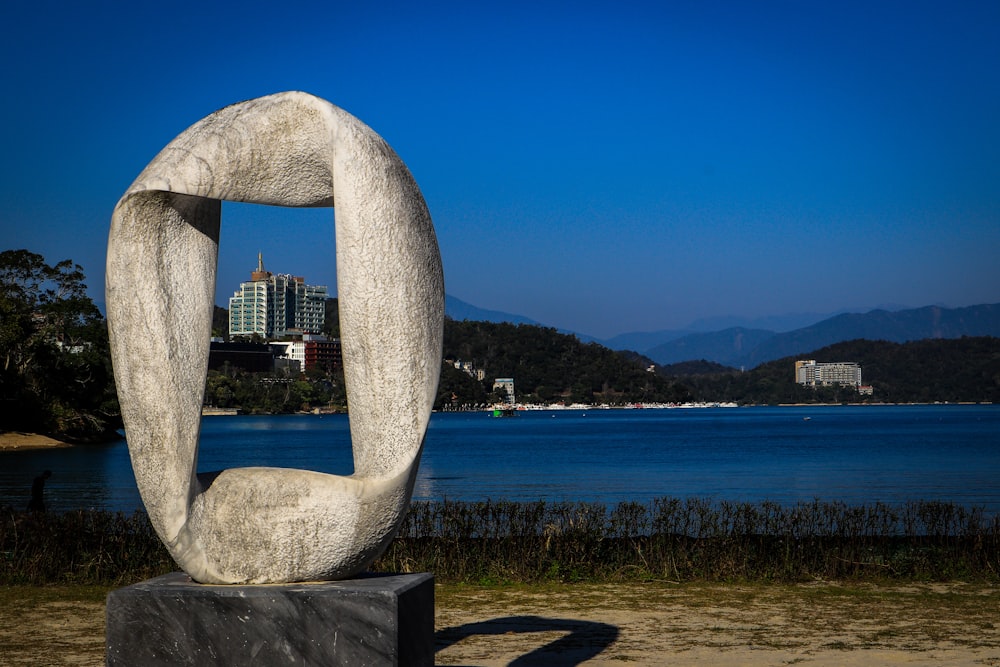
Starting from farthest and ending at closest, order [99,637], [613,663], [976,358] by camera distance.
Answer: [976,358], [99,637], [613,663]

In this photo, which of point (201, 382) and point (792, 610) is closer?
point (201, 382)

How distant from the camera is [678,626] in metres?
11.3

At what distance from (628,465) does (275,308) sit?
11924cm

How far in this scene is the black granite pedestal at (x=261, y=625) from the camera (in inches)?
260

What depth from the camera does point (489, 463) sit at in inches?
2216

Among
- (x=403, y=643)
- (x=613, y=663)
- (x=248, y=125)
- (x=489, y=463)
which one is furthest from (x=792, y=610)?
(x=489, y=463)

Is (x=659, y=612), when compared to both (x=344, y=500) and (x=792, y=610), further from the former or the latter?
(x=344, y=500)

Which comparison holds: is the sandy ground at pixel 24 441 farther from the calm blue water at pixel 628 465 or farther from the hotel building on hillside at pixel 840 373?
the hotel building on hillside at pixel 840 373

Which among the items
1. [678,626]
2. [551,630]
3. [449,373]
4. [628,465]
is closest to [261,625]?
[551,630]

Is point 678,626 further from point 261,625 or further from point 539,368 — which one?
point 539,368

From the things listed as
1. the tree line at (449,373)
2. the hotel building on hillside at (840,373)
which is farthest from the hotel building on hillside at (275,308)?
the hotel building on hillside at (840,373)

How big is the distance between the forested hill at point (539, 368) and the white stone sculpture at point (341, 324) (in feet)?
463

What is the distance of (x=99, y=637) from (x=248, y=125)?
6003 mm

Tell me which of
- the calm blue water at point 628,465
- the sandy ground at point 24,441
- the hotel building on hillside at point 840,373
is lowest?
the calm blue water at point 628,465
